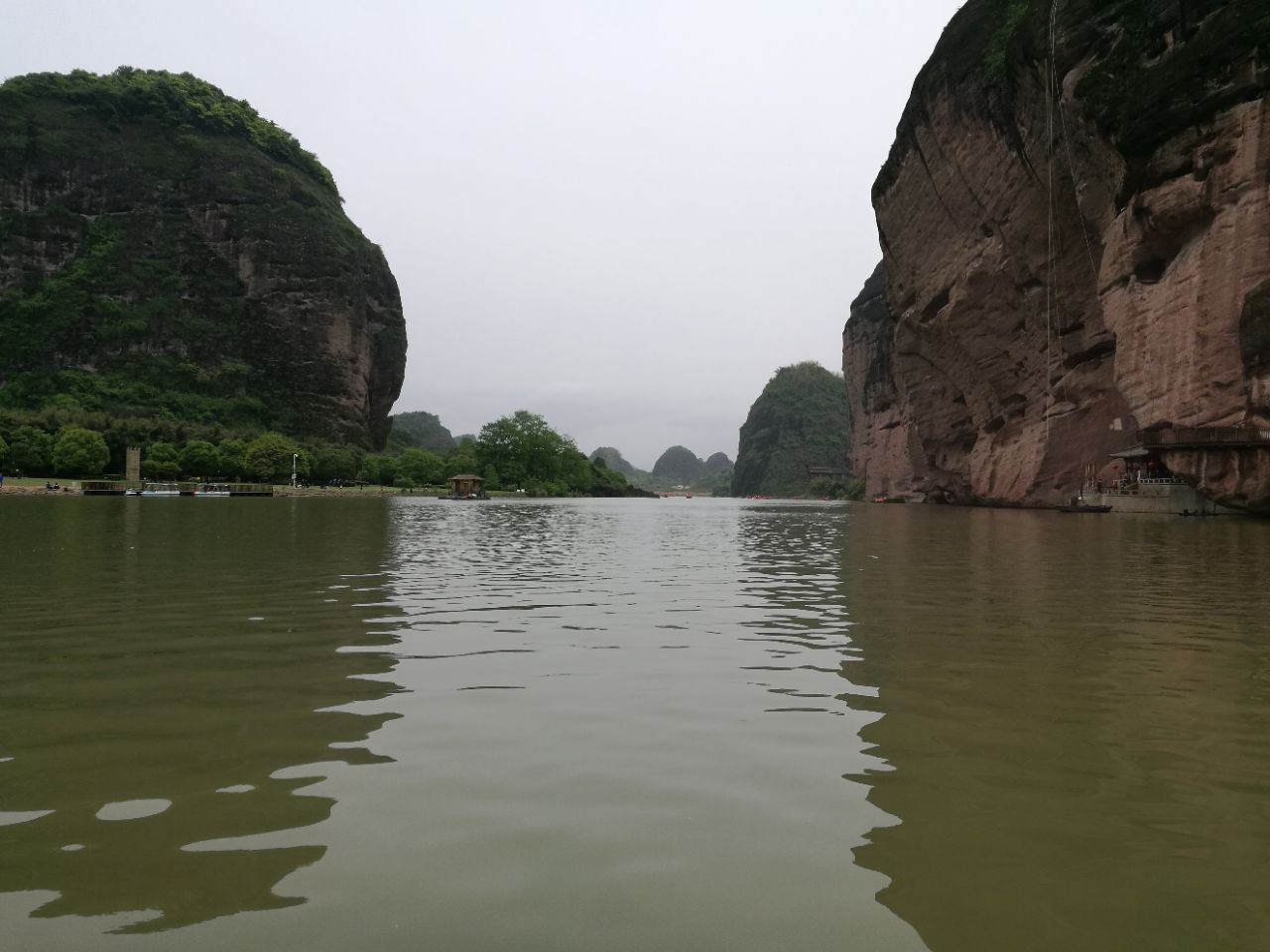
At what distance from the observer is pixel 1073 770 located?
4844mm

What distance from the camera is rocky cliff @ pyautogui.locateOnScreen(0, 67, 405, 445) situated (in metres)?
130

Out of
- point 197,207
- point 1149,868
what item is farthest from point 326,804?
point 197,207

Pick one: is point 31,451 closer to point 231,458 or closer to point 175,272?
point 231,458

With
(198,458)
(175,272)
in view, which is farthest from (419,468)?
(175,272)

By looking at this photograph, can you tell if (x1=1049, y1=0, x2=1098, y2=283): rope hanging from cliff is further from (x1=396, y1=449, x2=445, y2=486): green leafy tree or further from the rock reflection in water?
(x1=396, y1=449, x2=445, y2=486): green leafy tree

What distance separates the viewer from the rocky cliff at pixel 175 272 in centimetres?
12962

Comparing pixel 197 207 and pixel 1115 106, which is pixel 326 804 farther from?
pixel 197 207

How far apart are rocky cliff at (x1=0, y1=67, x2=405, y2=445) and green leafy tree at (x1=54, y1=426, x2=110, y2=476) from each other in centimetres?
2587

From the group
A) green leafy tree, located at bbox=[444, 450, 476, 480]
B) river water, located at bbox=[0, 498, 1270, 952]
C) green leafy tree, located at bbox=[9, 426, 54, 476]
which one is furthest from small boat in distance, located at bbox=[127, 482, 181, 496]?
river water, located at bbox=[0, 498, 1270, 952]

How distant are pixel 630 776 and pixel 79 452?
108365 millimetres

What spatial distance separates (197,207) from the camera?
147000 millimetres

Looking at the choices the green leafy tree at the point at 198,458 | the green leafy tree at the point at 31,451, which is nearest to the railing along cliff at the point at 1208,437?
the green leafy tree at the point at 198,458

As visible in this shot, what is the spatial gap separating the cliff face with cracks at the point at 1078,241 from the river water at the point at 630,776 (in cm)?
3538

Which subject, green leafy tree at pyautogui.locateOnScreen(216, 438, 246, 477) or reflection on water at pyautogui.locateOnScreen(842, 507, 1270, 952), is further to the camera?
green leafy tree at pyautogui.locateOnScreen(216, 438, 246, 477)
